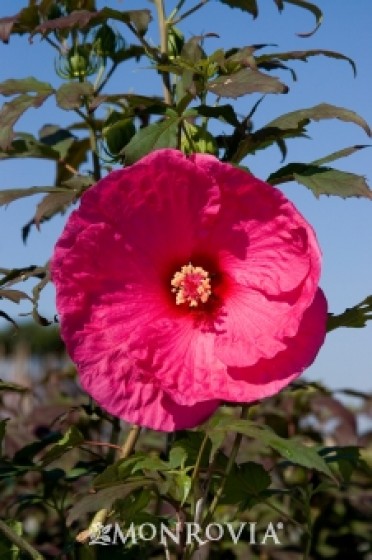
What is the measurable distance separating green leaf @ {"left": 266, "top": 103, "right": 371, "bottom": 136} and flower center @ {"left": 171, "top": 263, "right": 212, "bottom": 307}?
21cm

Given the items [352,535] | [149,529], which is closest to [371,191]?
[149,529]

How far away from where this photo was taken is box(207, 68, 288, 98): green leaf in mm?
1343

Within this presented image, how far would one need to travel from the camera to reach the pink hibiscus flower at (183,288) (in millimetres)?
1323

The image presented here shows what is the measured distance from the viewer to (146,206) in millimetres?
1359

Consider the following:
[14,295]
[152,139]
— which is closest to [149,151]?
[152,139]

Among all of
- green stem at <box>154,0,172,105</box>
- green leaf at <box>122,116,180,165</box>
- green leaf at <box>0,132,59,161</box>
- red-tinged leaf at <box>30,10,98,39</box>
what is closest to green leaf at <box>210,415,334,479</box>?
green leaf at <box>122,116,180,165</box>

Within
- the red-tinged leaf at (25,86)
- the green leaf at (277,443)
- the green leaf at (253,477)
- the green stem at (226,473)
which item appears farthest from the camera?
the red-tinged leaf at (25,86)

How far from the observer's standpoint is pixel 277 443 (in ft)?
4.20

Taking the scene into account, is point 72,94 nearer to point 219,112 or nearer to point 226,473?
point 219,112

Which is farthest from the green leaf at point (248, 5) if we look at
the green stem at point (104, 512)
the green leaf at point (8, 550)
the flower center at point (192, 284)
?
the green leaf at point (8, 550)

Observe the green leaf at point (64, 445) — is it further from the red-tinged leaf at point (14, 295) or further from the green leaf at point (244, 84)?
the green leaf at point (244, 84)

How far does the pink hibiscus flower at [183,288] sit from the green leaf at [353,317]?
0.31 feet

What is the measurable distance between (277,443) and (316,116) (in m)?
0.43

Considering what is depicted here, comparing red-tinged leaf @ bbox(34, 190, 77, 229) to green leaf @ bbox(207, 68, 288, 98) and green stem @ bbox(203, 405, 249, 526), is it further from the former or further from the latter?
green stem @ bbox(203, 405, 249, 526)
